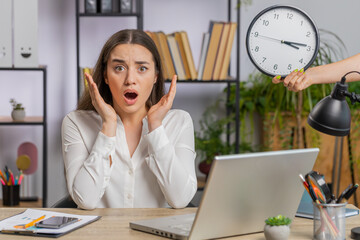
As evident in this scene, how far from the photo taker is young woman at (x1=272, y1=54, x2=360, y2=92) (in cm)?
173

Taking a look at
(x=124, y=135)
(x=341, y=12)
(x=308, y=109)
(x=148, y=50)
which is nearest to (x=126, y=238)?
(x=124, y=135)

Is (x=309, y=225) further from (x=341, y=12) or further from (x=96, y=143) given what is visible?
(x=341, y=12)

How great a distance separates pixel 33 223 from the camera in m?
1.52

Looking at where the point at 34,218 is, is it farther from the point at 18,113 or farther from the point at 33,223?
the point at 18,113

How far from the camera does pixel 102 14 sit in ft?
11.2

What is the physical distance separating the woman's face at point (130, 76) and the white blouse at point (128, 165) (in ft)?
0.32

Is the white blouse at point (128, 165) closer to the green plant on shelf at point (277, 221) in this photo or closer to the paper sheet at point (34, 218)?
the paper sheet at point (34, 218)

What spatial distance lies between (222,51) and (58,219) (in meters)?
2.11

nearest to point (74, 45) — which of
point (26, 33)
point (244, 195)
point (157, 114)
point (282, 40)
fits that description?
point (26, 33)

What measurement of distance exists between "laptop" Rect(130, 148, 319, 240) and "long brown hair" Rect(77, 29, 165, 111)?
0.78 m

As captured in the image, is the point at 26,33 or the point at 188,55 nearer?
the point at 26,33

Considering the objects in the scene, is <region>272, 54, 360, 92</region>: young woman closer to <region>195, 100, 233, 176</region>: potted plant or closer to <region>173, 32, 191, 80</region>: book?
<region>173, 32, 191, 80</region>: book

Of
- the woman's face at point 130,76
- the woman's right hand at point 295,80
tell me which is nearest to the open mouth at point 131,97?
the woman's face at point 130,76

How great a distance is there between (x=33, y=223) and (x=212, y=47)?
6.99 feet
